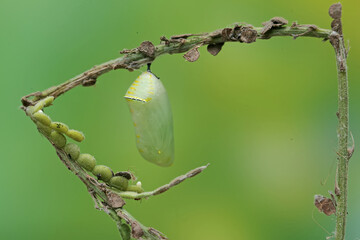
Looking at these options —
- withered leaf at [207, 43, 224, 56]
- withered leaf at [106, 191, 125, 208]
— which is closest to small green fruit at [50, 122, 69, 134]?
withered leaf at [106, 191, 125, 208]

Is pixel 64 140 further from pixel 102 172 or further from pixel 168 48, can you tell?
pixel 168 48

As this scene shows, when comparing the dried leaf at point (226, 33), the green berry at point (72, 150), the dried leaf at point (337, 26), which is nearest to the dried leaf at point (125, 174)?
the green berry at point (72, 150)

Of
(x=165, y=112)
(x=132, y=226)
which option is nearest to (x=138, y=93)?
(x=165, y=112)

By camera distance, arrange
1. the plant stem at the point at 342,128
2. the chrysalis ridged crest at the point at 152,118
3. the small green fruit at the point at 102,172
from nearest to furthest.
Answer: the plant stem at the point at 342,128
the small green fruit at the point at 102,172
the chrysalis ridged crest at the point at 152,118

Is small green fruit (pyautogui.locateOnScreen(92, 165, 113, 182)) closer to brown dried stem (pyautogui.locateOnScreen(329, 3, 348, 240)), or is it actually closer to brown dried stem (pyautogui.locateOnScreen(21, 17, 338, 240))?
brown dried stem (pyautogui.locateOnScreen(21, 17, 338, 240))

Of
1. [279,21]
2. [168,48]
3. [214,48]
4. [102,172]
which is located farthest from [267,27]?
[102,172]

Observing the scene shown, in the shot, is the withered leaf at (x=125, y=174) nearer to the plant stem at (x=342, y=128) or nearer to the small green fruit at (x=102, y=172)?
the small green fruit at (x=102, y=172)
